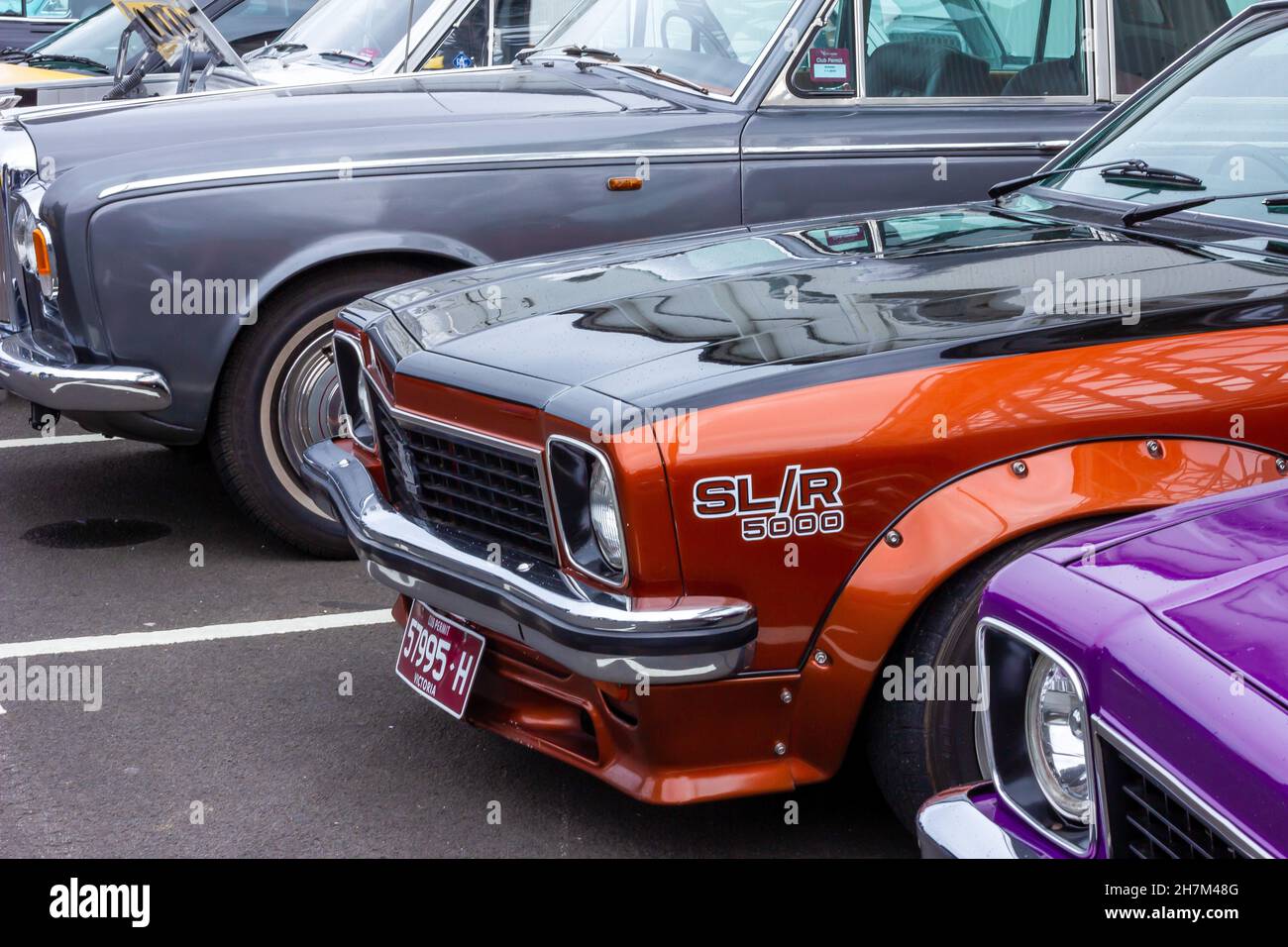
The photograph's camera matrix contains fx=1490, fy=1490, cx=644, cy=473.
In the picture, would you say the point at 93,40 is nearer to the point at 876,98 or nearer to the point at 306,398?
the point at 306,398

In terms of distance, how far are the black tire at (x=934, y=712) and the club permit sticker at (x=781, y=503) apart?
256 mm

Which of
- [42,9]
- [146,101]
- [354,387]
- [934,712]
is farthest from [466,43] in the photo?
[42,9]

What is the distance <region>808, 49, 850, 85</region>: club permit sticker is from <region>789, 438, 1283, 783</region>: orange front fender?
98.5 inches

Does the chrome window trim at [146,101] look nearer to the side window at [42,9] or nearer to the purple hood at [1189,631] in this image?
the purple hood at [1189,631]

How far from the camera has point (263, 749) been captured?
11.4 feet

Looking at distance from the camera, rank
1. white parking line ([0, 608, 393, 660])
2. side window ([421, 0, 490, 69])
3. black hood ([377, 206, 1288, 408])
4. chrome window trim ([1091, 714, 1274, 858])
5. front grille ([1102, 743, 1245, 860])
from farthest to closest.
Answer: side window ([421, 0, 490, 69]) → white parking line ([0, 608, 393, 660]) → black hood ([377, 206, 1288, 408]) → front grille ([1102, 743, 1245, 860]) → chrome window trim ([1091, 714, 1274, 858])

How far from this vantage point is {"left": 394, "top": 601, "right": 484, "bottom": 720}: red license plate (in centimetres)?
298

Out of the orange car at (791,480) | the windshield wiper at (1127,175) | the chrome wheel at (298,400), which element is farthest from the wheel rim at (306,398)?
the windshield wiper at (1127,175)

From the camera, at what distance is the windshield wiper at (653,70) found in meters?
4.90

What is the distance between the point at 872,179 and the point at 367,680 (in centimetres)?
225

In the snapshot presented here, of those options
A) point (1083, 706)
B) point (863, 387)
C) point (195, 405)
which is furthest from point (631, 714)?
point (195, 405)

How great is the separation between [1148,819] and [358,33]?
5406 mm

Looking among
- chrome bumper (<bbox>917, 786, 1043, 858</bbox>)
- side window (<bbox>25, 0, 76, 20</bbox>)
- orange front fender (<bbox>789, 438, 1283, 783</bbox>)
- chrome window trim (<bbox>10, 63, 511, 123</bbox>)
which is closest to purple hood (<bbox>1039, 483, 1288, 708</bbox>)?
chrome bumper (<bbox>917, 786, 1043, 858</bbox>)

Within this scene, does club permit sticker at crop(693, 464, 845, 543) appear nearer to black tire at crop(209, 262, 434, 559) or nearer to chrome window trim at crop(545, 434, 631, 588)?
chrome window trim at crop(545, 434, 631, 588)
